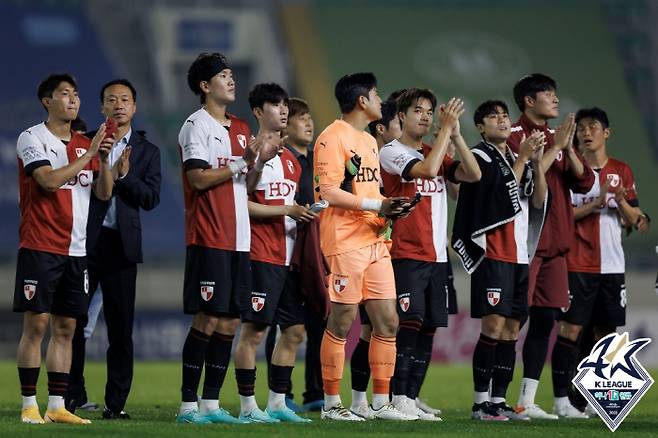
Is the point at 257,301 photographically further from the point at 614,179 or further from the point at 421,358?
the point at 614,179

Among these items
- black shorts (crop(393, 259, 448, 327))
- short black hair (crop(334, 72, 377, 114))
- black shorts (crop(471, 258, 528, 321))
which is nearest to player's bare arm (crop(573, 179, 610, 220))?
black shorts (crop(471, 258, 528, 321))

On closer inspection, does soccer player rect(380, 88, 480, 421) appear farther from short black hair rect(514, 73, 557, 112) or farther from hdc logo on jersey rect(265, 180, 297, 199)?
short black hair rect(514, 73, 557, 112)

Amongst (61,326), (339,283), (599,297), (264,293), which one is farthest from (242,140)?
(599,297)

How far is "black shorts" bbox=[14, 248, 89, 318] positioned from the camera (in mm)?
8922

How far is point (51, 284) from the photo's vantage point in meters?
9.00

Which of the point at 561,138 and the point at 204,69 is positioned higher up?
the point at 204,69

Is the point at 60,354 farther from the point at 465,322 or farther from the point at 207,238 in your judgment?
the point at 465,322

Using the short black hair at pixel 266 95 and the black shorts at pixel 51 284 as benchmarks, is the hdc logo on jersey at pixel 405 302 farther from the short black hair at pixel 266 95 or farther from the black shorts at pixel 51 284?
the black shorts at pixel 51 284

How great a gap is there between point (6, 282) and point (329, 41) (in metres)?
11.2

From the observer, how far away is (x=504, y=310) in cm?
1045

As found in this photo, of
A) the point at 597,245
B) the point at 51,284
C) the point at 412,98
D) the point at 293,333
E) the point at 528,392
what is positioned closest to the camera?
the point at 51,284

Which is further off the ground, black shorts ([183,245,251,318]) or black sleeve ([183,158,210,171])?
black sleeve ([183,158,210,171])

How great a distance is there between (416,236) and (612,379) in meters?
2.05

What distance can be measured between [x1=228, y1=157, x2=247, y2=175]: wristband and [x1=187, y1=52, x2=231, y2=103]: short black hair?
602 millimetres
